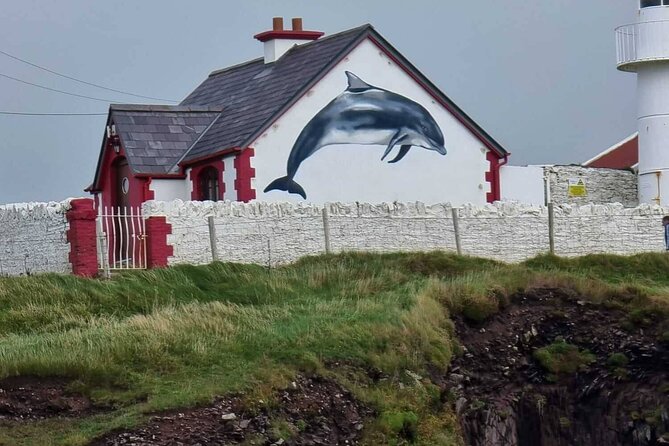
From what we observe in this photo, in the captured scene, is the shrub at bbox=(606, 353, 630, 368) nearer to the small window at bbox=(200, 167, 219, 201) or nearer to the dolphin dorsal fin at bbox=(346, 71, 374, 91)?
the dolphin dorsal fin at bbox=(346, 71, 374, 91)

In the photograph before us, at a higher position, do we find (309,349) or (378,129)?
(378,129)

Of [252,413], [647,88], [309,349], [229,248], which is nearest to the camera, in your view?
[252,413]

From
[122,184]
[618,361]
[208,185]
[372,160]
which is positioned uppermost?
[372,160]

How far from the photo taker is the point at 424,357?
20.0m

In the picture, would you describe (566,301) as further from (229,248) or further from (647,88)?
(647,88)

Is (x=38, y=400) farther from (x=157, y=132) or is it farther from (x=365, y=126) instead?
(x=365, y=126)

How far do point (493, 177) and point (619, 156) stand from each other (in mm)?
12303

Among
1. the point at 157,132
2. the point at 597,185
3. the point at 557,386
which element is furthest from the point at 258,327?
the point at 597,185

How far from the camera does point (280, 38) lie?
32.3 metres

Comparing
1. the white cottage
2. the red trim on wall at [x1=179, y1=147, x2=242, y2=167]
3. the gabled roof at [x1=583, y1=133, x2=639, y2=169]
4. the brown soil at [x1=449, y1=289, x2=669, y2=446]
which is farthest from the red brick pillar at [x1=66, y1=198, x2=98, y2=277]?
the gabled roof at [x1=583, y1=133, x2=639, y2=169]

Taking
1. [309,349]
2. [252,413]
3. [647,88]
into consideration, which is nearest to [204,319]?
[309,349]

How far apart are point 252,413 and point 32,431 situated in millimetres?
2626

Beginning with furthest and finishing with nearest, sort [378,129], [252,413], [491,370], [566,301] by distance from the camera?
[378,129] → [566,301] → [491,370] → [252,413]

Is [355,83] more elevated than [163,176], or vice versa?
[355,83]
